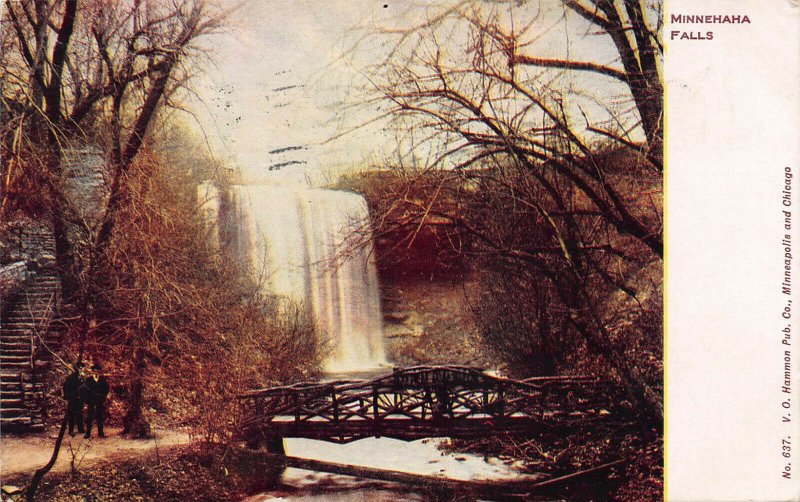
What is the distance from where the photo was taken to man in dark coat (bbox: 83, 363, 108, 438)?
2771 mm

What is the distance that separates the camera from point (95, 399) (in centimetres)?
278

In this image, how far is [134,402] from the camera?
9.25 ft

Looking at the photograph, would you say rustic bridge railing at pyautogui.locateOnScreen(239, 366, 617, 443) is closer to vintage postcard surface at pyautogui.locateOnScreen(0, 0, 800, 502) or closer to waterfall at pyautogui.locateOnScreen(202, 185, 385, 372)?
vintage postcard surface at pyautogui.locateOnScreen(0, 0, 800, 502)

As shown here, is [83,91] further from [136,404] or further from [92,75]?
[136,404]

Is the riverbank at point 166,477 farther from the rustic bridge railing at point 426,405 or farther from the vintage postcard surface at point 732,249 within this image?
the vintage postcard surface at point 732,249

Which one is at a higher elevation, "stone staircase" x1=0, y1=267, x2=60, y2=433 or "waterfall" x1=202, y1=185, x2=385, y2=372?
"waterfall" x1=202, y1=185, x2=385, y2=372

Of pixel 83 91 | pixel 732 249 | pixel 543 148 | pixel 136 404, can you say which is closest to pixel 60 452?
pixel 136 404

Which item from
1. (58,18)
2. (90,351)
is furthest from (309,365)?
(58,18)

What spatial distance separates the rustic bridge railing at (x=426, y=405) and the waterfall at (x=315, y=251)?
21 centimetres

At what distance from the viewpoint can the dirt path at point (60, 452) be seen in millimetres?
2715

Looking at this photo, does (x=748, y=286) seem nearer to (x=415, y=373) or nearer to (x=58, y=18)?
(x=415, y=373)

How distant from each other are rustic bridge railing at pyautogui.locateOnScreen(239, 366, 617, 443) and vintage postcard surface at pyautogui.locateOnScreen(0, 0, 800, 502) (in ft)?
0.05

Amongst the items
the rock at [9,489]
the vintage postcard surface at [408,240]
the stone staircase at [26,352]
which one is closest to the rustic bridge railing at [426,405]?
the vintage postcard surface at [408,240]

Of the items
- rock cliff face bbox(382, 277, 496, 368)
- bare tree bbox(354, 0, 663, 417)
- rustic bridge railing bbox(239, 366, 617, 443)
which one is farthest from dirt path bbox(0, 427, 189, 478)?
bare tree bbox(354, 0, 663, 417)
